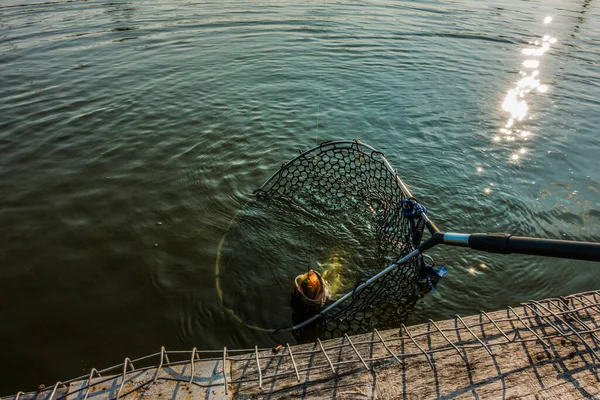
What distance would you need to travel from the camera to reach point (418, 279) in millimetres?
4367

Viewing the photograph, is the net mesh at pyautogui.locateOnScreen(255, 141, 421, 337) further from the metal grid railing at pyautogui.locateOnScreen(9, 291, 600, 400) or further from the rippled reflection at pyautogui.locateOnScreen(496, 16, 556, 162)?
the rippled reflection at pyautogui.locateOnScreen(496, 16, 556, 162)

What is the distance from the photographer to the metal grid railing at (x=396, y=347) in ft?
7.69

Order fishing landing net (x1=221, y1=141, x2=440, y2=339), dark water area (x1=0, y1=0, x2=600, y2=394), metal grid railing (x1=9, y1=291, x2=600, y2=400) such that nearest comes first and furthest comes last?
metal grid railing (x1=9, y1=291, x2=600, y2=400) → fishing landing net (x1=221, y1=141, x2=440, y2=339) → dark water area (x1=0, y1=0, x2=600, y2=394)

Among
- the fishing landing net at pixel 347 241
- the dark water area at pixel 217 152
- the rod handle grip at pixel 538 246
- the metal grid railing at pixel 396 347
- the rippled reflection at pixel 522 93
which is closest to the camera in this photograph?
the rod handle grip at pixel 538 246

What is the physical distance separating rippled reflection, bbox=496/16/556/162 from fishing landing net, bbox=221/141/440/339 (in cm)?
244

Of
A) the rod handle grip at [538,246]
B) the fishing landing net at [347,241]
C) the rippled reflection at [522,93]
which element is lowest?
the fishing landing net at [347,241]

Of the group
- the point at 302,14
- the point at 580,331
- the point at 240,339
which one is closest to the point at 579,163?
the point at 580,331

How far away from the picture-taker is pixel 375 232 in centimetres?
519

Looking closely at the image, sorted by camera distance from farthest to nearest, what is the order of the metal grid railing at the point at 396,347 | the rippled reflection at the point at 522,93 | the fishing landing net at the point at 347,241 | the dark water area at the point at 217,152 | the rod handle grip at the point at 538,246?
the rippled reflection at the point at 522,93 → the dark water area at the point at 217,152 → the fishing landing net at the point at 347,241 → the metal grid railing at the point at 396,347 → the rod handle grip at the point at 538,246

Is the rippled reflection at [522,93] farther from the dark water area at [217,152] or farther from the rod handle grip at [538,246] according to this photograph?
the rod handle grip at [538,246]

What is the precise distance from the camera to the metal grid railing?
2.34 m

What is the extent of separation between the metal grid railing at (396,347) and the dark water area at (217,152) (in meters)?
1.40

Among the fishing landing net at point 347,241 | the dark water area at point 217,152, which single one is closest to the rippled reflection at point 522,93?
the dark water area at point 217,152

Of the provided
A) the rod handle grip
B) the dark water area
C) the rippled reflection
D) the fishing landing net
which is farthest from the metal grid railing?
the rippled reflection
